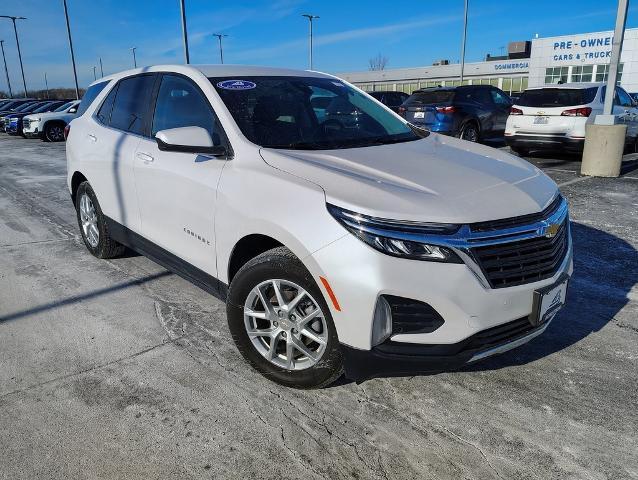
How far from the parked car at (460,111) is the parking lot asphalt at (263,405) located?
343 inches

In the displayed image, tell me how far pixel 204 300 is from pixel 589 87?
952 cm

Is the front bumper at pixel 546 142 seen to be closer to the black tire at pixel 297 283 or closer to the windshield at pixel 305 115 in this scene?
the windshield at pixel 305 115

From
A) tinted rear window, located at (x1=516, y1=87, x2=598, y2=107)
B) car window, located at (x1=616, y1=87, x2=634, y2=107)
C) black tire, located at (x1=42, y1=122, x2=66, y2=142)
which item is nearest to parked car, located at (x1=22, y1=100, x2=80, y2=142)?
black tire, located at (x1=42, y1=122, x2=66, y2=142)

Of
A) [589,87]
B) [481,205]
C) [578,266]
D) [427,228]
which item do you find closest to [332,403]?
[427,228]

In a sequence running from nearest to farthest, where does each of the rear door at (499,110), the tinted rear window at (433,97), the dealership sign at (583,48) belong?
the tinted rear window at (433,97) < the rear door at (499,110) < the dealership sign at (583,48)

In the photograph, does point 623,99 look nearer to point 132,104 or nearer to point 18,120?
point 132,104

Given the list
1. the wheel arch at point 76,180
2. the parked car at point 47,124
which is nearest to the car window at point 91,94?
the wheel arch at point 76,180

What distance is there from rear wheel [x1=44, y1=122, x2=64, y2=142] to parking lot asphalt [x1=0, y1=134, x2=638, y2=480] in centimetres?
1878

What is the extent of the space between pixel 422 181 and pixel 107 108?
3.24m

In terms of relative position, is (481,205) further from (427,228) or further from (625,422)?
(625,422)

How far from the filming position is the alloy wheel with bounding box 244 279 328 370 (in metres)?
2.59

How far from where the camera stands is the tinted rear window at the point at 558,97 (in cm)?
1012

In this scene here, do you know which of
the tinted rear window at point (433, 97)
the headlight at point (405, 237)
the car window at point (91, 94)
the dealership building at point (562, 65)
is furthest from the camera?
the dealership building at point (562, 65)

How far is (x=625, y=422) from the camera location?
8.29 feet
